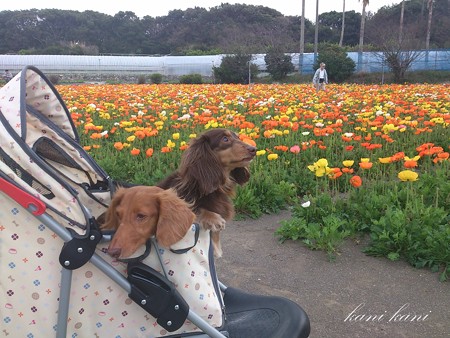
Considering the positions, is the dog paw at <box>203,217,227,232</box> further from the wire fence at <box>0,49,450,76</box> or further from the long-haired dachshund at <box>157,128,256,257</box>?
the wire fence at <box>0,49,450,76</box>

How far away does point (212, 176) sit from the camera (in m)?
2.57

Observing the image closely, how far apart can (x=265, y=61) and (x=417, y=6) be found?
89.6ft

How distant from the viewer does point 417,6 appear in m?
47.6

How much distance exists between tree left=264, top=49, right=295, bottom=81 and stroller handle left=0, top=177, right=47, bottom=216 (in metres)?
26.8

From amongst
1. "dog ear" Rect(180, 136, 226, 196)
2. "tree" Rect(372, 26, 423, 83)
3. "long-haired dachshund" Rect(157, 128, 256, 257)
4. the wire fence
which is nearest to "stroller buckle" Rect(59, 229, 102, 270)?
"long-haired dachshund" Rect(157, 128, 256, 257)

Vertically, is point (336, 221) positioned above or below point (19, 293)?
below

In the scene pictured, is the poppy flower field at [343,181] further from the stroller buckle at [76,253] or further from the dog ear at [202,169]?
the stroller buckle at [76,253]

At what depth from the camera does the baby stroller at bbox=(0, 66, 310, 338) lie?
66.6 inches

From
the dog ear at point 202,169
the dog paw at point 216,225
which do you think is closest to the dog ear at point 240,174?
the dog ear at point 202,169

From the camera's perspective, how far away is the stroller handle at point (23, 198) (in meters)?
1.63

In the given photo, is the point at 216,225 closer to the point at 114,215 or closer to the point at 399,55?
A: the point at 114,215

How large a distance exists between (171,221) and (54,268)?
449 millimetres

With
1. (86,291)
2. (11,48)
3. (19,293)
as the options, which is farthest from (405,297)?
(11,48)

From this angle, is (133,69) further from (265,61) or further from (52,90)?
(52,90)
